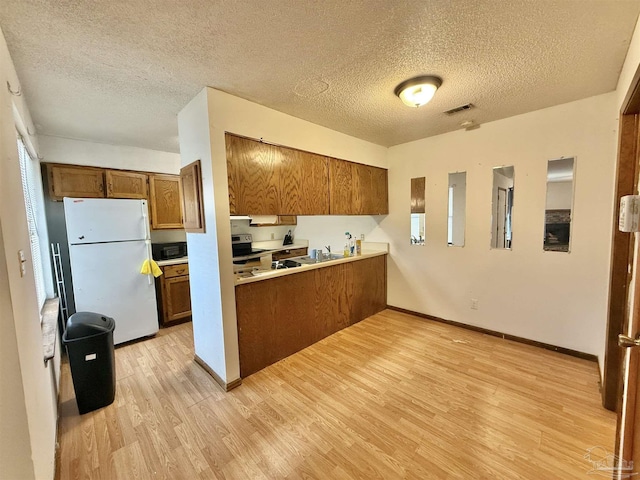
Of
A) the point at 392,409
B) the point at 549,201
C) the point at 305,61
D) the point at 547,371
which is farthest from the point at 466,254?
the point at 305,61

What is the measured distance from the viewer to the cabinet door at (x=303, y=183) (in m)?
2.48

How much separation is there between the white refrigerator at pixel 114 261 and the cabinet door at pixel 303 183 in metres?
1.83

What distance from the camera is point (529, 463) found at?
143cm

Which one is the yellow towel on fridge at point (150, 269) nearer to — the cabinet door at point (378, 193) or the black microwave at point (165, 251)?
the black microwave at point (165, 251)

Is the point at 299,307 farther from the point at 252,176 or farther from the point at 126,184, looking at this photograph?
the point at 126,184

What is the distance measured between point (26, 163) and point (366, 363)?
355 cm

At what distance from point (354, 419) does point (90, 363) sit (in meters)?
1.96

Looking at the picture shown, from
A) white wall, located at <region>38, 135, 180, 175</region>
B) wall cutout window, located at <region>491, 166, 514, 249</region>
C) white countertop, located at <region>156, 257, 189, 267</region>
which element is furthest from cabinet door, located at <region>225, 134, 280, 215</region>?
wall cutout window, located at <region>491, 166, 514, 249</region>

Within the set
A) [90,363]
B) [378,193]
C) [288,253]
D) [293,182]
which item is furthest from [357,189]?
[90,363]

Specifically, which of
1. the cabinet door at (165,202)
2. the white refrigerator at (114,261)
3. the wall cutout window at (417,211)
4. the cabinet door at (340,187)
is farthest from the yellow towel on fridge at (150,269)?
the wall cutout window at (417,211)

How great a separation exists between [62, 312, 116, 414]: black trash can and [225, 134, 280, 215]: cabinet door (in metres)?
1.38

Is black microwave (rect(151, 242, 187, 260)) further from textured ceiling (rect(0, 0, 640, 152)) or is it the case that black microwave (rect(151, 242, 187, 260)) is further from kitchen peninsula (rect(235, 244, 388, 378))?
kitchen peninsula (rect(235, 244, 388, 378))

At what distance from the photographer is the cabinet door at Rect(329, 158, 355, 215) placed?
2980 mm

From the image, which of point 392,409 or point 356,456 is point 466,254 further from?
point 356,456
